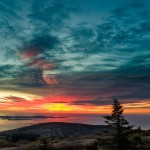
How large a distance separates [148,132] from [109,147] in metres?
22.4

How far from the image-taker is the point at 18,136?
6244cm

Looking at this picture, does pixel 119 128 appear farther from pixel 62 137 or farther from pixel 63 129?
pixel 63 129

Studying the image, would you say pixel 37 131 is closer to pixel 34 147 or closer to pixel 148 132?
pixel 148 132

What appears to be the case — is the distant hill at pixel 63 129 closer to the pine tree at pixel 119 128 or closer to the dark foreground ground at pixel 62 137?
the dark foreground ground at pixel 62 137

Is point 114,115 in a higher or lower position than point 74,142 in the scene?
higher

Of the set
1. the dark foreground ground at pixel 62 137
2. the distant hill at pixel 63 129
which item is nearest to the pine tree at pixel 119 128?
the dark foreground ground at pixel 62 137

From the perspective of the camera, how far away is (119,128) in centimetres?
2772

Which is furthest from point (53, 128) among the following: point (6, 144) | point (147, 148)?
point (147, 148)

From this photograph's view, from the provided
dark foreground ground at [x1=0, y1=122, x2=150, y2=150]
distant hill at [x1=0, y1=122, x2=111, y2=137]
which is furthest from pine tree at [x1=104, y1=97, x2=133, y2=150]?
distant hill at [x1=0, y1=122, x2=111, y2=137]

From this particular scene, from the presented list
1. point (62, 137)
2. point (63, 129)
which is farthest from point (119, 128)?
point (63, 129)

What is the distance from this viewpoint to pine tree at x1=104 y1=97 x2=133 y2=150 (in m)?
27.4

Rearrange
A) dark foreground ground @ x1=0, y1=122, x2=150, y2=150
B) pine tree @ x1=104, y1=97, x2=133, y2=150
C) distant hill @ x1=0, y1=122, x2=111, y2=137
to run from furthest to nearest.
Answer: distant hill @ x1=0, y1=122, x2=111, y2=137
dark foreground ground @ x1=0, y1=122, x2=150, y2=150
pine tree @ x1=104, y1=97, x2=133, y2=150

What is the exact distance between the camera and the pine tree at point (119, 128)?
2741 centimetres

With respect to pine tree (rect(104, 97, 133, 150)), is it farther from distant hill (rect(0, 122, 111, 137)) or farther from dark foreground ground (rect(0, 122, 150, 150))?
distant hill (rect(0, 122, 111, 137))
